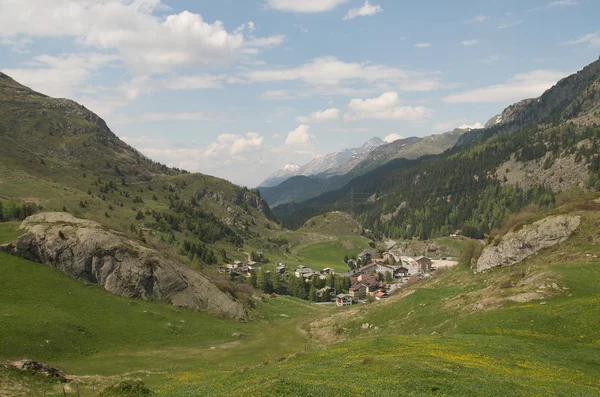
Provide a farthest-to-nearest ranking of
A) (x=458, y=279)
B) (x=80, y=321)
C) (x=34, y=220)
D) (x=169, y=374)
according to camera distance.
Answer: (x=458, y=279), (x=34, y=220), (x=80, y=321), (x=169, y=374)

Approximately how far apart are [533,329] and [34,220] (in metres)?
99.5

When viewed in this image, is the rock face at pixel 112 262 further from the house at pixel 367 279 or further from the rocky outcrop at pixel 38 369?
the house at pixel 367 279

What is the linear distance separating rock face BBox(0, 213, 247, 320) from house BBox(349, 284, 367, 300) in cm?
6925

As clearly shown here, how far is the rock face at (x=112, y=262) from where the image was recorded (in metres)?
80.1

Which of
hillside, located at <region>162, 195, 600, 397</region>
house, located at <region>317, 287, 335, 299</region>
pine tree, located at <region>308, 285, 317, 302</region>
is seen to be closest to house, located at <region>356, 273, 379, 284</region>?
house, located at <region>317, 287, 335, 299</region>

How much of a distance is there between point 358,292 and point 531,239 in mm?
85026

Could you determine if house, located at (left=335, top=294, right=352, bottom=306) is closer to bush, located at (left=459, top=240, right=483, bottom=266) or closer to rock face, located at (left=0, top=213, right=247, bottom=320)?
bush, located at (left=459, top=240, right=483, bottom=266)

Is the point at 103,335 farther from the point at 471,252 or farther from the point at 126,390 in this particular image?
the point at 471,252

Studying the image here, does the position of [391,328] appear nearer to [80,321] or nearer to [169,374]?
[169,374]

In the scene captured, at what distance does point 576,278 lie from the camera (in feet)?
192

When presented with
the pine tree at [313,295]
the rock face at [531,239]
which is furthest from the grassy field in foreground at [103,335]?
the pine tree at [313,295]

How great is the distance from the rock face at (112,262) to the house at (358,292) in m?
69.2

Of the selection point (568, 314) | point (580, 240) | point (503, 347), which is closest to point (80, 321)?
point (503, 347)

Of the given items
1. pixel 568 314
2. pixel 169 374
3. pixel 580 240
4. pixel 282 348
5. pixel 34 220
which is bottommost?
pixel 282 348
